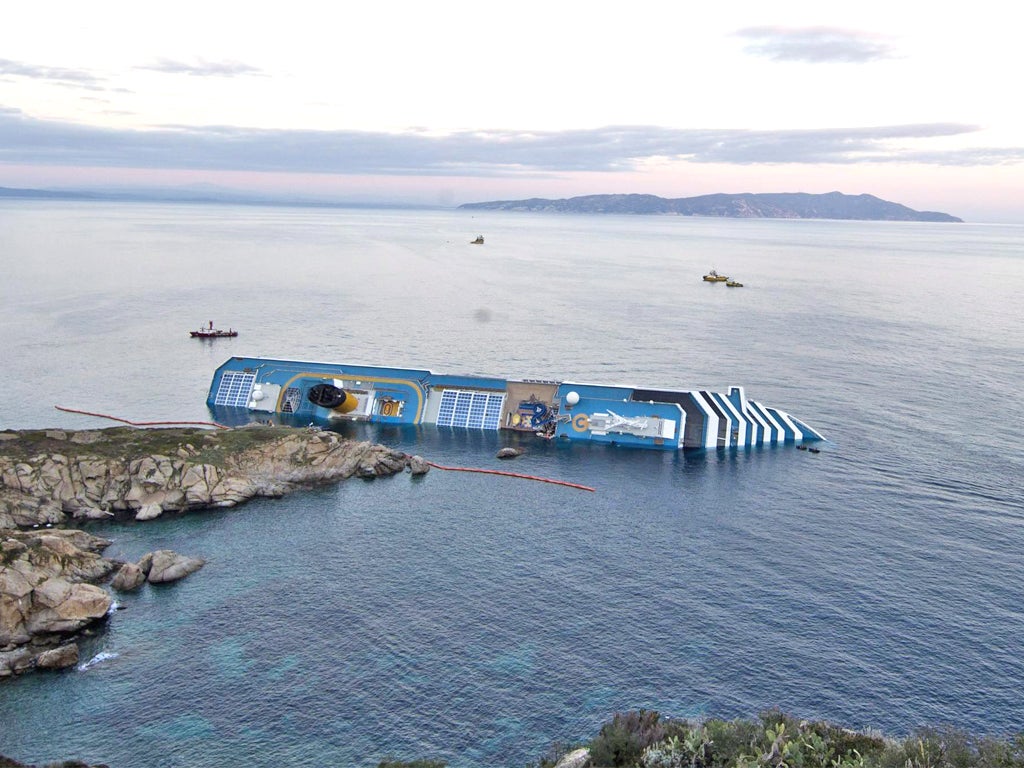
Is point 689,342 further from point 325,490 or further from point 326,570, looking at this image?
point 326,570

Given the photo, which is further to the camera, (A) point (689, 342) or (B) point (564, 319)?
(B) point (564, 319)

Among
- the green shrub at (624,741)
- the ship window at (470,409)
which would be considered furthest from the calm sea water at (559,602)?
the green shrub at (624,741)

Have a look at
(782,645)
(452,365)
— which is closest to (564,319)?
(452,365)

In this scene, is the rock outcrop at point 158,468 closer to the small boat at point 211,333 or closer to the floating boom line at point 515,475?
the floating boom line at point 515,475

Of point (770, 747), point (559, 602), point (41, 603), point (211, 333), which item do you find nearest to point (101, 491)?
point (41, 603)

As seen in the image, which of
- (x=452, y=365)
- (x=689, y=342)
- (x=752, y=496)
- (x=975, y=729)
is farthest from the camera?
(x=689, y=342)

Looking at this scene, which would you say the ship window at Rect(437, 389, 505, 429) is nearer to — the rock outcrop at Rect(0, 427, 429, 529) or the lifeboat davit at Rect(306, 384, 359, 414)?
the lifeboat davit at Rect(306, 384, 359, 414)
